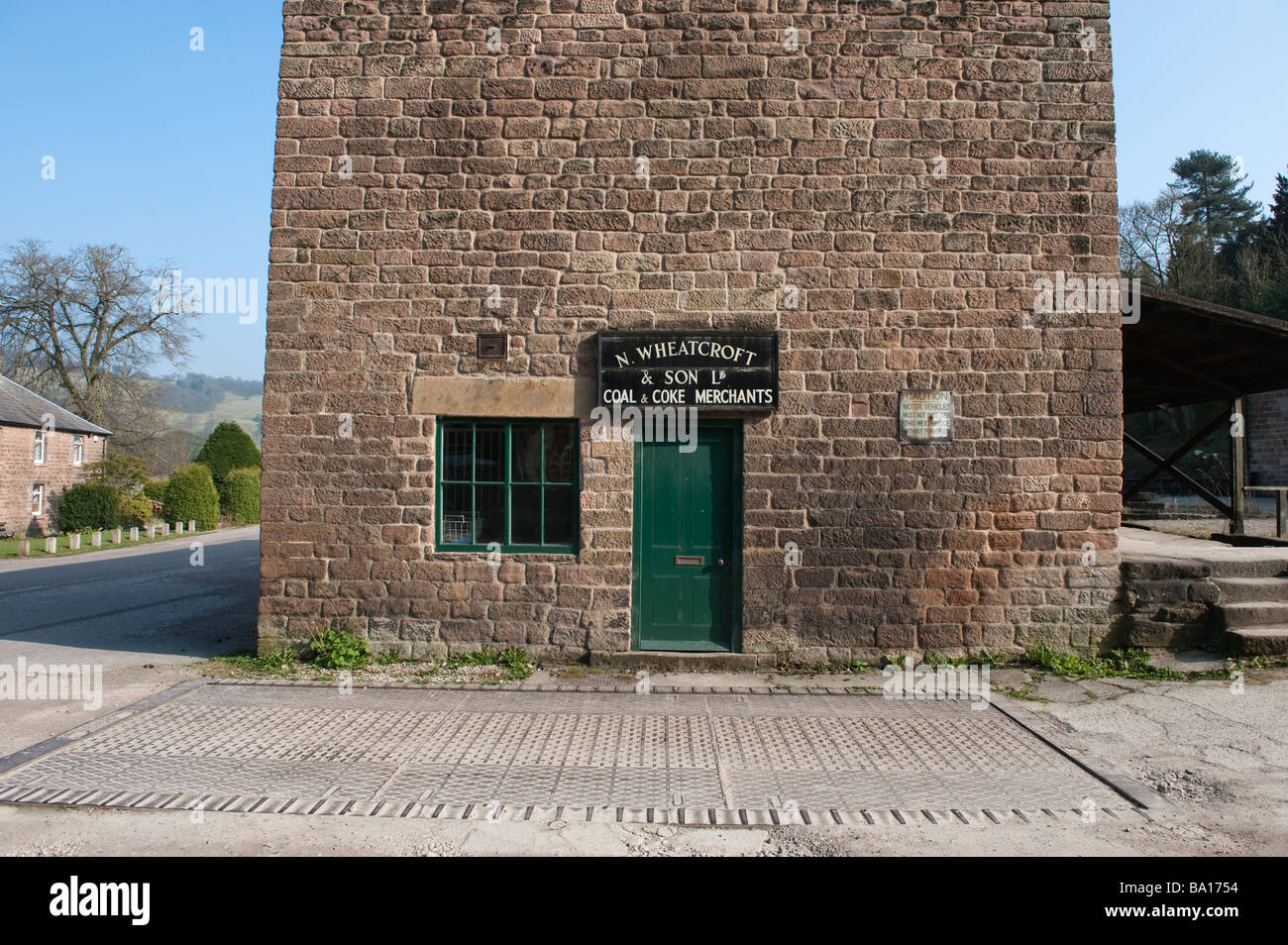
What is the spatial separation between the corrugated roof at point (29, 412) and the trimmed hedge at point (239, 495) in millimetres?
6404

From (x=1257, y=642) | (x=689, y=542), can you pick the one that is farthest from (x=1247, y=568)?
(x=689, y=542)

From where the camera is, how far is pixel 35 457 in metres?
30.0

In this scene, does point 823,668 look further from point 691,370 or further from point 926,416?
point 691,370

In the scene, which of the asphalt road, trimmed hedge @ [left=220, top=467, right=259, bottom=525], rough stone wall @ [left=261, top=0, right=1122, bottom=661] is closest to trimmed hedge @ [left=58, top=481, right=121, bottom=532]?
trimmed hedge @ [left=220, top=467, right=259, bottom=525]

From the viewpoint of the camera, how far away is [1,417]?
2764 centimetres

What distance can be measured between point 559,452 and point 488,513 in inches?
35.3

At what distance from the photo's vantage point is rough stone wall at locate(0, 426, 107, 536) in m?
28.2


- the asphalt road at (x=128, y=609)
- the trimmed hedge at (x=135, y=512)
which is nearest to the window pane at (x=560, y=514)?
the asphalt road at (x=128, y=609)

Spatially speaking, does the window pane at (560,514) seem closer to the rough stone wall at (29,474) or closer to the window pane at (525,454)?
the window pane at (525,454)

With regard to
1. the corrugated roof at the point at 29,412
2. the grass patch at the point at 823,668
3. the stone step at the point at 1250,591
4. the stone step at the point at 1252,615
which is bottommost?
the grass patch at the point at 823,668

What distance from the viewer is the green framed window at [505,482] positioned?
736 centimetres

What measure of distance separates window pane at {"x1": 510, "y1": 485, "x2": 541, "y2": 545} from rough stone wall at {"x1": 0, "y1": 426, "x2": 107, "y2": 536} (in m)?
30.0

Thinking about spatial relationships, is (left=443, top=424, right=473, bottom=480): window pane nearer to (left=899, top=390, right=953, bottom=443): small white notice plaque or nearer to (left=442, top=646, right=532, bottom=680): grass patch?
(left=442, top=646, right=532, bottom=680): grass patch
